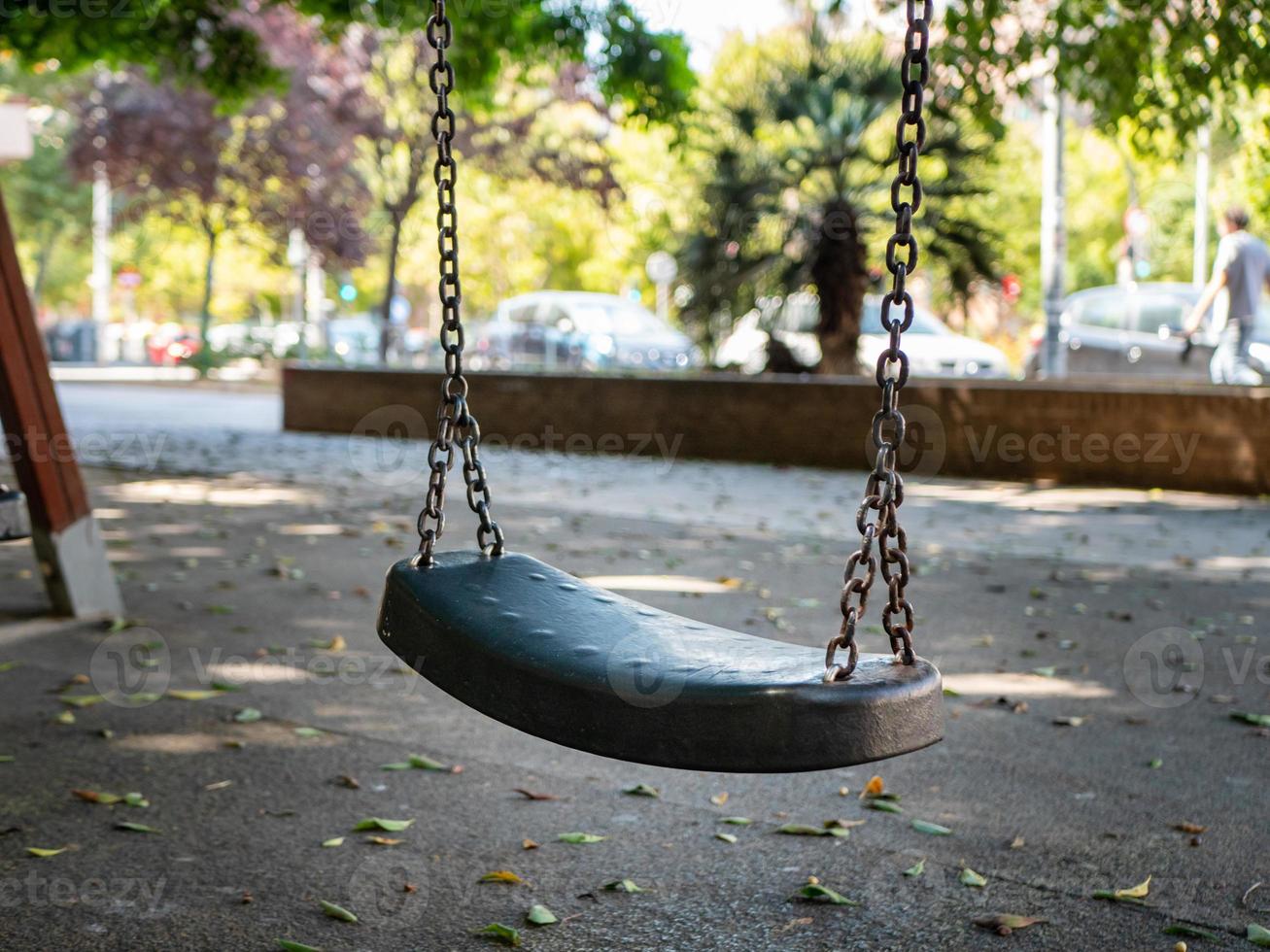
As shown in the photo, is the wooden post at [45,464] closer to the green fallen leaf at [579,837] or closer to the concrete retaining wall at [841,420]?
the green fallen leaf at [579,837]

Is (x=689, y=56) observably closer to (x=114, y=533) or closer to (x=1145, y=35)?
(x=1145, y=35)

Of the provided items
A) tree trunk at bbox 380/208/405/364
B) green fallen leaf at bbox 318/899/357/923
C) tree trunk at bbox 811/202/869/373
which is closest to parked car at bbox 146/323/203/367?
tree trunk at bbox 380/208/405/364

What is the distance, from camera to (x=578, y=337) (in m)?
25.2

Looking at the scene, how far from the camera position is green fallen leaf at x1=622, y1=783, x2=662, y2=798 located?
4148 mm

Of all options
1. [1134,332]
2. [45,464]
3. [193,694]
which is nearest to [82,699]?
[193,694]

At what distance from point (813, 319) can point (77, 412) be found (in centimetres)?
989

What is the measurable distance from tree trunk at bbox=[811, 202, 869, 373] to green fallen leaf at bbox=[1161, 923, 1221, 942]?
1306cm

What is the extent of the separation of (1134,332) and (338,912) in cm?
1746

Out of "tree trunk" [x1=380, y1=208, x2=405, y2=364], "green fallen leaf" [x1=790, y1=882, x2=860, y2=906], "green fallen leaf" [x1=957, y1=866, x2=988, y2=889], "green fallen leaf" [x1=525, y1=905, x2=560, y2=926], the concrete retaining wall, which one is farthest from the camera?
"tree trunk" [x1=380, y1=208, x2=405, y2=364]

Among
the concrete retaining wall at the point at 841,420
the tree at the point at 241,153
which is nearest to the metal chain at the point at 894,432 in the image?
the concrete retaining wall at the point at 841,420

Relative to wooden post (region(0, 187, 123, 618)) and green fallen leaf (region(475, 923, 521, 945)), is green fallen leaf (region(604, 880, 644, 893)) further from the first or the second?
wooden post (region(0, 187, 123, 618))

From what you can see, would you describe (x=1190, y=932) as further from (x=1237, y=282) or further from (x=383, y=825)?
(x=1237, y=282)

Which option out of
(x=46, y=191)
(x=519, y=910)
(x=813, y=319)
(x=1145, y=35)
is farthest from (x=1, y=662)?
(x=46, y=191)

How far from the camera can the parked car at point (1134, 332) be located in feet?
59.4
